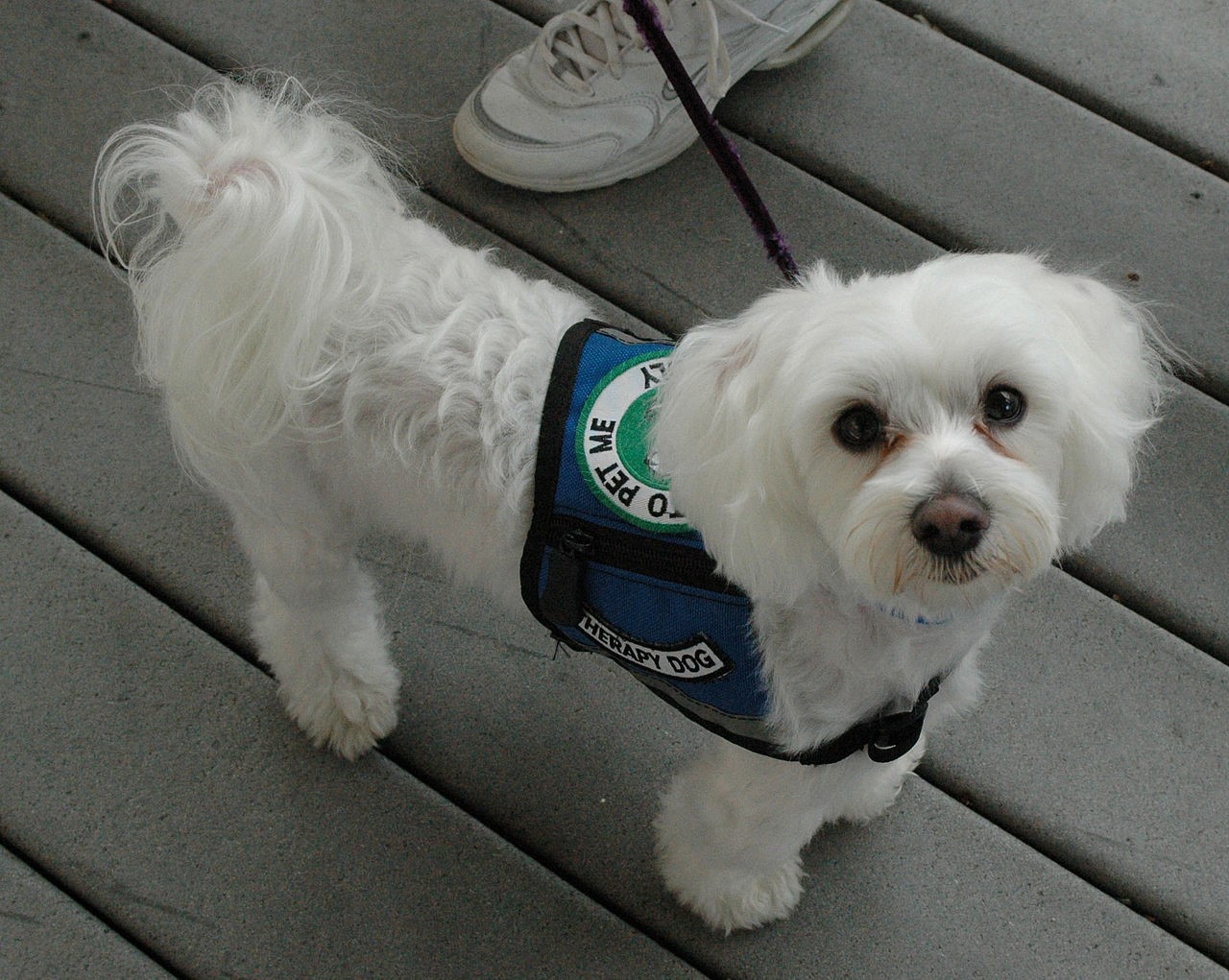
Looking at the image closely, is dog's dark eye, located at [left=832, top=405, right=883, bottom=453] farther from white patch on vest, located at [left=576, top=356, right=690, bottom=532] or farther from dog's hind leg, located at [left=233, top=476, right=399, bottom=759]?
dog's hind leg, located at [left=233, top=476, right=399, bottom=759]

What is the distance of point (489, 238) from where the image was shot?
1834mm

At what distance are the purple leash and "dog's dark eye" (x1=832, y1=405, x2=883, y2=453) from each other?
27 centimetres

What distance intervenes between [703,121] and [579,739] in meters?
0.86

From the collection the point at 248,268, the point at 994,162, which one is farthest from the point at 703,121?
the point at 994,162

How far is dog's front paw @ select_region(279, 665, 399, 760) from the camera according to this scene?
4.70 ft

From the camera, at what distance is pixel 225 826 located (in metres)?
1.42

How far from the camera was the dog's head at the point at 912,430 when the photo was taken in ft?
2.55

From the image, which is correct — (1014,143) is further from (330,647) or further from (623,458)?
(330,647)

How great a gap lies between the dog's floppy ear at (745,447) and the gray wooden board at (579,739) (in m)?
0.67

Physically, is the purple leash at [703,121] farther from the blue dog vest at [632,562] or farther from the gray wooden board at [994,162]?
the gray wooden board at [994,162]

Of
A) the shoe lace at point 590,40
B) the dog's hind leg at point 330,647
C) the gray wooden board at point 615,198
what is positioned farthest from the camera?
the shoe lace at point 590,40

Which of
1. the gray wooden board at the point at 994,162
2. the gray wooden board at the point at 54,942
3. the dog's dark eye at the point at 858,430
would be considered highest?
the dog's dark eye at the point at 858,430

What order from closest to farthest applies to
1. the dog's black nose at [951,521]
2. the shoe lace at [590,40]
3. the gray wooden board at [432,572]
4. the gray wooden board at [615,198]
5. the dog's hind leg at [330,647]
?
the dog's black nose at [951,521] → the dog's hind leg at [330,647] → the gray wooden board at [432,572] → the gray wooden board at [615,198] → the shoe lace at [590,40]

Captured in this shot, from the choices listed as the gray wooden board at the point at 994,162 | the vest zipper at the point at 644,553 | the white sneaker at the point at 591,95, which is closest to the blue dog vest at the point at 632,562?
the vest zipper at the point at 644,553
